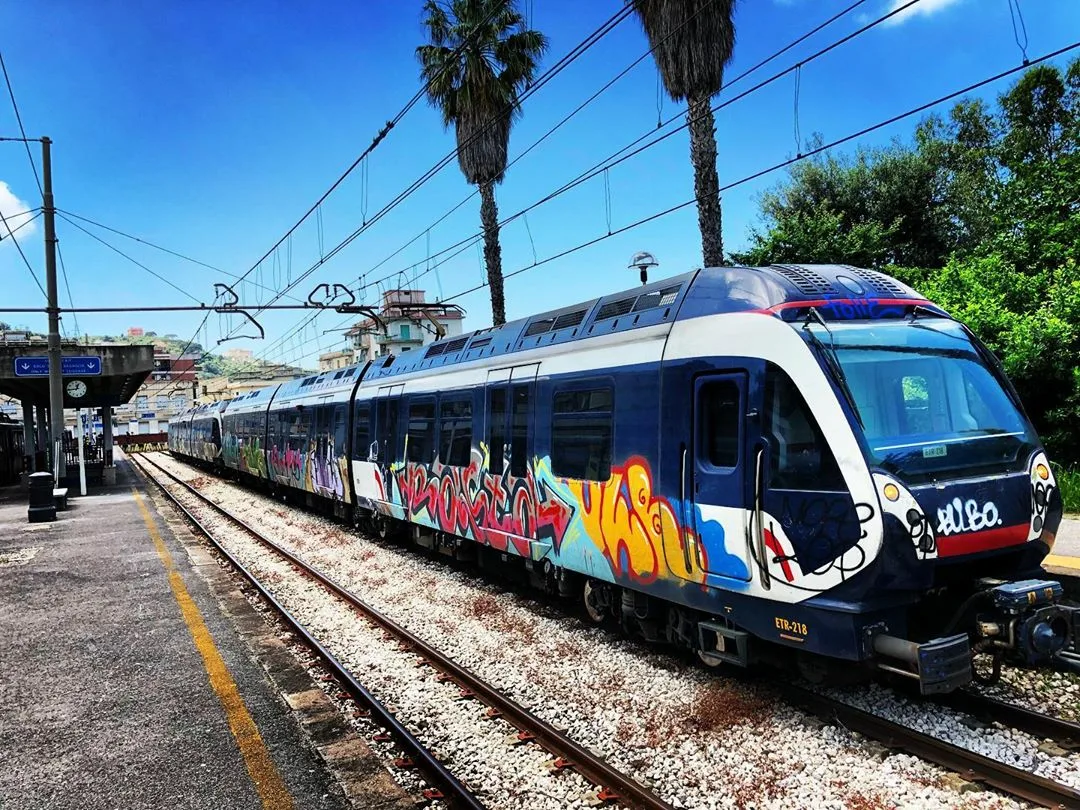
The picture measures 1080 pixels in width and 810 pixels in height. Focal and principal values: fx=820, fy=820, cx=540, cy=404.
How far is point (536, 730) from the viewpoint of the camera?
19.1 feet

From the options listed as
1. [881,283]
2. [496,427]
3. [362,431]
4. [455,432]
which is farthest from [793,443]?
[362,431]

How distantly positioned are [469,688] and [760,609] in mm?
2591

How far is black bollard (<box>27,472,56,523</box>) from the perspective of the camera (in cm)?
1845

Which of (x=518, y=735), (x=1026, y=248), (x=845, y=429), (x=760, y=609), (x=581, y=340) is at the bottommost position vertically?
(x=518, y=735)

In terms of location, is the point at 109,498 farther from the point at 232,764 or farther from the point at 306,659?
the point at 232,764

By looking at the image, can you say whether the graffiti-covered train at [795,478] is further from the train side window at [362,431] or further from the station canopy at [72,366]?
the station canopy at [72,366]

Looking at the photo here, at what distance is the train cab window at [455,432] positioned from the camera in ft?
33.9

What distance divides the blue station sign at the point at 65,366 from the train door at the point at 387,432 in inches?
636

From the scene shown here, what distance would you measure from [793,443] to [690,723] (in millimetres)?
2105

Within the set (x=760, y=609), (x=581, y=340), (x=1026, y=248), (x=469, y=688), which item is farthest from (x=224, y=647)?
(x=1026, y=248)

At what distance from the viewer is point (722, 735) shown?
18.1 feet

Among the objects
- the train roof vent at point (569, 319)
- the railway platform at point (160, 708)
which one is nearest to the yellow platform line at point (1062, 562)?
the train roof vent at point (569, 319)

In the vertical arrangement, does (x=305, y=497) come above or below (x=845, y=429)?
below

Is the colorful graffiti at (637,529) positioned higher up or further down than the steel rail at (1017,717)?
higher up
